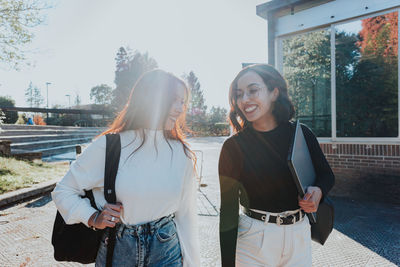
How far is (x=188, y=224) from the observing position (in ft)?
5.53

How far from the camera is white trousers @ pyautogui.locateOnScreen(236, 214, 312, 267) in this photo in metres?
1.56

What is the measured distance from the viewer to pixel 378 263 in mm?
2953

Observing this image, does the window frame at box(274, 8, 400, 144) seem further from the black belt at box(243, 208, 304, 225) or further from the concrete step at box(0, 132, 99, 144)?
the concrete step at box(0, 132, 99, 144)

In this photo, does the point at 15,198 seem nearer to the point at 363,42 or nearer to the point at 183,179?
the point at 183,179

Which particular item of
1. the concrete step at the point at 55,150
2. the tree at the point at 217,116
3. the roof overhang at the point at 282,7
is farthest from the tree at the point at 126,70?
the roof overhang at the point at 282,7

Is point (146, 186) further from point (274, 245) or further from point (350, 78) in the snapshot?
point (350, 78)

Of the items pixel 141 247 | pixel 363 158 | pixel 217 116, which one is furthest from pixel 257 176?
pixel 217 116

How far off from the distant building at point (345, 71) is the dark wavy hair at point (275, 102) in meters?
4.82

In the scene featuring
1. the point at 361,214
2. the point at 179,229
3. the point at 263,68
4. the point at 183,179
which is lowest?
the point at 361,214

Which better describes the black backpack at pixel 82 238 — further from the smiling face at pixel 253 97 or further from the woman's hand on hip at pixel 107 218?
the smiling face at pixel 253 97

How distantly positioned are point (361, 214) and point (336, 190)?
4.77ft

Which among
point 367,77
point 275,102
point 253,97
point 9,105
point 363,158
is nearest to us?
point 253,97

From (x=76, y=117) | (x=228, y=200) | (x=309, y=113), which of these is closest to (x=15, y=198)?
(x=228, y=200)

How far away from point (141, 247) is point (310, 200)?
0.98 m
